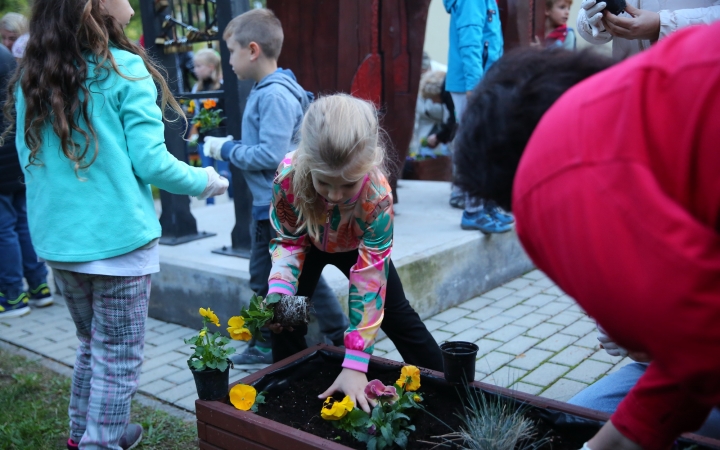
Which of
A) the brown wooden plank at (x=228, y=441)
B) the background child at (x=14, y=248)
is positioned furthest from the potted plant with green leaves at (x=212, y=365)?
the background child at (x=14, y=248)

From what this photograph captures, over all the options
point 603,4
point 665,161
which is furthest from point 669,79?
point 603,4

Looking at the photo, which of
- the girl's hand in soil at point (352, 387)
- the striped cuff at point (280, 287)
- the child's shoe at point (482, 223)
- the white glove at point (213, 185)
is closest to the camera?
the girl's hand in soil at point (352, 387)

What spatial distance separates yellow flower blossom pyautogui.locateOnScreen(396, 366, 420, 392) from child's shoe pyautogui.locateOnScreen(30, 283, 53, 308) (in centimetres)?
332

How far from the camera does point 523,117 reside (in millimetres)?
1044

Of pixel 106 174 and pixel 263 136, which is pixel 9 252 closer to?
pixel 263 136

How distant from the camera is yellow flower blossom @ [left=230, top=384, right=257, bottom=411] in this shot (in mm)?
1989

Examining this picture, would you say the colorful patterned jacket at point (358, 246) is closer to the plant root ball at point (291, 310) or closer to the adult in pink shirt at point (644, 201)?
the plant root ball at point (291, 310)

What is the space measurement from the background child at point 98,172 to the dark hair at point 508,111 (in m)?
1.39

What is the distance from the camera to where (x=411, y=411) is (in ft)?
6.76

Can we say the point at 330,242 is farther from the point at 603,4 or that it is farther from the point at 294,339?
the point at 603,4

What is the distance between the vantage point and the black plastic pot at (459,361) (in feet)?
6.66

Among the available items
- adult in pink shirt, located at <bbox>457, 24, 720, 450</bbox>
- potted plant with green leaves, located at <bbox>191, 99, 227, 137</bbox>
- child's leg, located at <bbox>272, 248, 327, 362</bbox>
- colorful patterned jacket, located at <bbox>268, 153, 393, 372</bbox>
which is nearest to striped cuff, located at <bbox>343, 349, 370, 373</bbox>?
colorful patterned jacket, located at <bbox>268, 153, 393, 372</bbox>

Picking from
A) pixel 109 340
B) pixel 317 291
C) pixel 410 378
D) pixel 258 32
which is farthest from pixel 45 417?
pixel 258 32

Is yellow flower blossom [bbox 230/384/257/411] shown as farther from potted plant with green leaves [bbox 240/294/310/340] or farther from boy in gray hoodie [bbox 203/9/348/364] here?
boy in gray hoodie [bbox 203/9/348/364]
